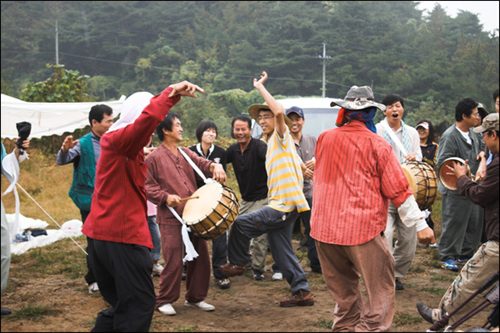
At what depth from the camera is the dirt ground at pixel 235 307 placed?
5.29 m

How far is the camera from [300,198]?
618cm

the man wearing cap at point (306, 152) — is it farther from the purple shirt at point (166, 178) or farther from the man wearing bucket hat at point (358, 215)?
the man wearing bucket hat at point (358, 215)

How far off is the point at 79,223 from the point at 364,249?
7.41 metres

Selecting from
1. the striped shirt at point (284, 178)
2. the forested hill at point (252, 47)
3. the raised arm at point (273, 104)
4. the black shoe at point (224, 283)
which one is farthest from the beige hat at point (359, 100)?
the forested hill at point (252, 47)

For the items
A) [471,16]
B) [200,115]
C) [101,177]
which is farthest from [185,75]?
[101,177]

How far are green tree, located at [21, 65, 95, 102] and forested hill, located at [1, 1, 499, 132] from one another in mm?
18084

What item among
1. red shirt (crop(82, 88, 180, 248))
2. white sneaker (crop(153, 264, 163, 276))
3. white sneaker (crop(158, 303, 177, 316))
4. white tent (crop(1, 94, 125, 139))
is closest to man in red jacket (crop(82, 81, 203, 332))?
red shirt (crop(82, 88, 180, 248))

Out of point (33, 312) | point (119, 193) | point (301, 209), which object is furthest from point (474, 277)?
point (33, 312)

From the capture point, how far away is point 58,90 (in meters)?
23.2

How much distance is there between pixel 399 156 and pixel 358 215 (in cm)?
264

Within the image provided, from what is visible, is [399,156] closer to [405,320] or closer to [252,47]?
[405,320]

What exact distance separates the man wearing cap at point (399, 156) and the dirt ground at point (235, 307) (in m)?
0.39

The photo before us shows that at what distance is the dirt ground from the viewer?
5.29m

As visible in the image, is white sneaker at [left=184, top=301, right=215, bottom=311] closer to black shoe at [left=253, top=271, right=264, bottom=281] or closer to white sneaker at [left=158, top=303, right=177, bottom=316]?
white sneaker at [left=158, top=303, right=177, bottom=316]
